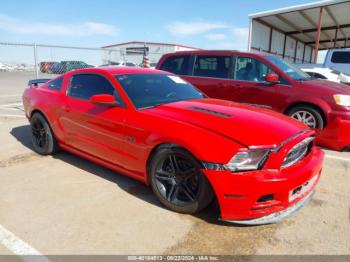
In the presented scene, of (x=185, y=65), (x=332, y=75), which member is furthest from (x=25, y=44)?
(x=332, y=75)

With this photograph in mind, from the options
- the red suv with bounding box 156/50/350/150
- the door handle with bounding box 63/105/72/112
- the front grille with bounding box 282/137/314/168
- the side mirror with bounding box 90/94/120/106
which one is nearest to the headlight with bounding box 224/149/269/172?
the front grille with bounding box 282/137/314/168

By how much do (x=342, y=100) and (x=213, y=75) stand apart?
249cm

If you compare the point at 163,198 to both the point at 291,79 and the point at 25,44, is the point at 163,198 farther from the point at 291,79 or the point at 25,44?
the point at 25,44

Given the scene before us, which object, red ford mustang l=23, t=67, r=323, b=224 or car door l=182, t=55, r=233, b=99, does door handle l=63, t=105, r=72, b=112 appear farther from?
car door l=182, t=55, r=233, b=99

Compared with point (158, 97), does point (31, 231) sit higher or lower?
lower

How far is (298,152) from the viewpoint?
2930 mm

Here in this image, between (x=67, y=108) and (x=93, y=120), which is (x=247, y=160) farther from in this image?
(x=67, y=108)

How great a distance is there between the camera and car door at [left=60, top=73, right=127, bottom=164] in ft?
11.3

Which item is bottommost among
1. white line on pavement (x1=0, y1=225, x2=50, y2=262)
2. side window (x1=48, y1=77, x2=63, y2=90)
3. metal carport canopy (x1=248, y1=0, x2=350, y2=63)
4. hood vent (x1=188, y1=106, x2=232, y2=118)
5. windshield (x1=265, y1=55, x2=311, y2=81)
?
white line on pavement (x1=0, y1=225, x2=50, y2=262)

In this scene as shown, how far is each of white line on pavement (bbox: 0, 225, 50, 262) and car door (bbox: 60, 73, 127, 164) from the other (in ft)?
4.18

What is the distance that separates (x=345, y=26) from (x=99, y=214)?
2524cm

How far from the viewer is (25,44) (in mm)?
9305

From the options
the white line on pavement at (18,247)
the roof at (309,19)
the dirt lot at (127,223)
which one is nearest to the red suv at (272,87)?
the dirt lot at (127,223)

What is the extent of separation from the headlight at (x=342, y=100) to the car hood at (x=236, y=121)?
2.15m
